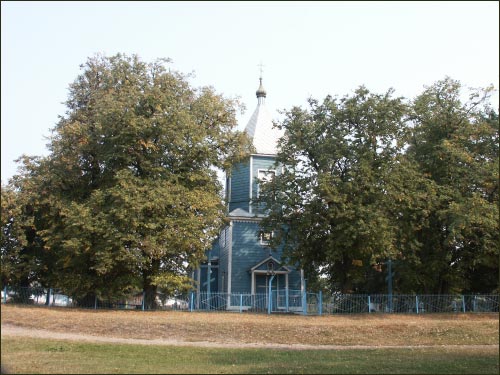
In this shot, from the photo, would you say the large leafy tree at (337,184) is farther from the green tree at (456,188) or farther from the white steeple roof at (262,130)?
the white steeple roof at (262,130)

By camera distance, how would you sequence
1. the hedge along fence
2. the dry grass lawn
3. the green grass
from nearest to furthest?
the green grass
the dry grass lawn
the hedge along fence

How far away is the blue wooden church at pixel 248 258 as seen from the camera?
28875 mm

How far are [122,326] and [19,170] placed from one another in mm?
13165

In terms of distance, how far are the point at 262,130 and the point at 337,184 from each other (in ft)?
33.0

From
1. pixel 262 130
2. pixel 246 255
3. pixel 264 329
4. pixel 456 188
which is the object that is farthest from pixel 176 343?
pixel 262 130

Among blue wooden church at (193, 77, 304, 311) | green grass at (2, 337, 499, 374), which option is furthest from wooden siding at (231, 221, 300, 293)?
green grass at (2, 337, 499, 374)

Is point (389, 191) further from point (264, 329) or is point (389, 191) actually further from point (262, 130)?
point (262, 130)

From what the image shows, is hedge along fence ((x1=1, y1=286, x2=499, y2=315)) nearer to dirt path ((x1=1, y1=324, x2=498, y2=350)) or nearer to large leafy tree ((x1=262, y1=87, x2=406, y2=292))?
large leafy tree ((x1=262, y1=87, x2=406, y2=292))

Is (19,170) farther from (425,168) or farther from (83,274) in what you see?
(425,168)

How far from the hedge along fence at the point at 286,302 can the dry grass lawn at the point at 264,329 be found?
3455 millimetres

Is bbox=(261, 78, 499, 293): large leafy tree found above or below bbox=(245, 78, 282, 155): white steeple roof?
below

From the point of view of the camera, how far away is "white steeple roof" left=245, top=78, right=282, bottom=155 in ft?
108

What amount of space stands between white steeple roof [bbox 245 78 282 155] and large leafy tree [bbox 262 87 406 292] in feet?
16.4

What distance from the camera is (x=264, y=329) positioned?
20328mm
